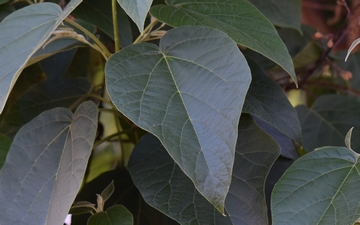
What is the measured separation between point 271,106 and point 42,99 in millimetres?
398

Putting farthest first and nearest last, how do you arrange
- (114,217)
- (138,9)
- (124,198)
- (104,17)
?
1. (104,17)
2. (124,198)
3. (114,217)
4. (138,9)

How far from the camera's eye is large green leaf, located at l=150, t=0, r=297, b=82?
49cm

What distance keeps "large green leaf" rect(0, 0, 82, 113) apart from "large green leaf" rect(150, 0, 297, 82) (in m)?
0.13

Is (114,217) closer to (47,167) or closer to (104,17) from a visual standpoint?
(47,167)

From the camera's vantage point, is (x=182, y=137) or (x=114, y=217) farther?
(x=114, y=217)

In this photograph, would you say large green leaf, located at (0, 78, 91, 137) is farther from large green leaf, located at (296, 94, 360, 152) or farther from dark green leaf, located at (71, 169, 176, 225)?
large green leaf, located at (296, 94, 360, 152)

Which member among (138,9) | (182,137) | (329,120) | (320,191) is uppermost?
(138,9)

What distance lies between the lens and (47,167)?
1.71 ft

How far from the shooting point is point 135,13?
15.3 inches

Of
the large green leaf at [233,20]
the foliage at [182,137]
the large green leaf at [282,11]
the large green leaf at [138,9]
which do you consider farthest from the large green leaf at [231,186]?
the large green leaf at [282,11]

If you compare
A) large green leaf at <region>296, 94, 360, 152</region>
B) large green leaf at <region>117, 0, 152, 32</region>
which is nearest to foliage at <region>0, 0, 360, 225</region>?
large green leaf at <region>117, 0, 152, 32</region>

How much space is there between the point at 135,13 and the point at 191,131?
13 centimetres

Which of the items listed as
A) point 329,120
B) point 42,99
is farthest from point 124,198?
point 329,120

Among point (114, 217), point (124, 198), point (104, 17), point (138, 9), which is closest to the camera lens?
point (138, 9)
